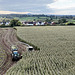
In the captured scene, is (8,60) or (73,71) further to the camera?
(8,60)

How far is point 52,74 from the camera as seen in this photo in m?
13.0

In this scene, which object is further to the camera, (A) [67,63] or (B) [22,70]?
(A) [67,63]

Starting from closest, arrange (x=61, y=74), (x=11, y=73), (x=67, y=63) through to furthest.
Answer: (x=61, y=74), (x=11, y=73), (x=67, y=63)

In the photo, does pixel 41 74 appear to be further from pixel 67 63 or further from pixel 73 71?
pixel 67 63

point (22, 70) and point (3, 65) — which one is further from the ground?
point (22, 70)

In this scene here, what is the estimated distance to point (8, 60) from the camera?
894 inches

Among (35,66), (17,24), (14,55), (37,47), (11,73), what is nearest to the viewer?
(11,73)

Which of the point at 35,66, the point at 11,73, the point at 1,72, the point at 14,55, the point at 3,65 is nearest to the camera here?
the point at 11,73

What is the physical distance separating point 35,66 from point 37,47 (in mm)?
11964

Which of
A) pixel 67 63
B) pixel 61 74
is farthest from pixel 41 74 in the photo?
pixel 67 63

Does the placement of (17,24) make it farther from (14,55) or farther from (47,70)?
(47,70)

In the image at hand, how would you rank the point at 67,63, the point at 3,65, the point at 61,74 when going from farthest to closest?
the point at 3,65, the point at 67,63, the point at 61,74

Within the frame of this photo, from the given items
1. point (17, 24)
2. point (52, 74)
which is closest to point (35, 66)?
point (52, 74)

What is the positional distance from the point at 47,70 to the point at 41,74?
127 centimetres
